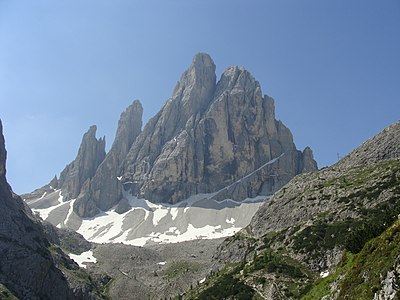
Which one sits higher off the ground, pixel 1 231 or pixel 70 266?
pixel 1 231

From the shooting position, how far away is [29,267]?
306 ft

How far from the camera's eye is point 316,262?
2404 inches

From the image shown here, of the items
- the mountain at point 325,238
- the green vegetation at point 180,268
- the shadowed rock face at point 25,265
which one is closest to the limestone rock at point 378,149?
the mountain at point 325,238

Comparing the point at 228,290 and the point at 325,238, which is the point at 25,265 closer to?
the point at 228,290

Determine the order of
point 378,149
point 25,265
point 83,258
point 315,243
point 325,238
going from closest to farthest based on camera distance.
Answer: point 325,238, point 315,243, point 378,149, point 25,265, point 83,258

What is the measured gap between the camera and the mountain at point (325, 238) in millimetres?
28203

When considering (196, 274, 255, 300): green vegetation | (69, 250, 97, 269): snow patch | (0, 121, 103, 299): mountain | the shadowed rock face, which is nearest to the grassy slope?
(196, 274, 255, 300): green vegetation

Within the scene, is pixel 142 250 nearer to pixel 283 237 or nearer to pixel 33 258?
pixel 33 258

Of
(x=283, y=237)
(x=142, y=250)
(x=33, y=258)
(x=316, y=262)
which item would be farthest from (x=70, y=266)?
(x=316, y=262)

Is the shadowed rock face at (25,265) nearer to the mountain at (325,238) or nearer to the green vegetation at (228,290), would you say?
the mountain at (325,238)

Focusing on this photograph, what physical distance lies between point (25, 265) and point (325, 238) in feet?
221

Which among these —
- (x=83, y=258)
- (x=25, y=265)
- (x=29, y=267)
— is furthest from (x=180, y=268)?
(x=25, y=265)

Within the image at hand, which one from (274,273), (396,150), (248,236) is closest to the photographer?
(274,273)

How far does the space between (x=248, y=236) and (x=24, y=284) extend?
5024 centimetres
